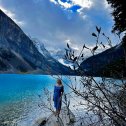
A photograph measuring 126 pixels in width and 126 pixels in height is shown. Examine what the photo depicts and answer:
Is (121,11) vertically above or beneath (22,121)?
above

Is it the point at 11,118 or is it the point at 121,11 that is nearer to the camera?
the point at 121,11

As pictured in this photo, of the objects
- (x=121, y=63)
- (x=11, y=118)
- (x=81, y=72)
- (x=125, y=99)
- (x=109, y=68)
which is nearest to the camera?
(x=81, y=72)

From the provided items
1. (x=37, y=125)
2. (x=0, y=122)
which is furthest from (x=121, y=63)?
(x=0, y=122)

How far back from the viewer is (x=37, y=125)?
68.7 feet

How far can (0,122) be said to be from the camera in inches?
987

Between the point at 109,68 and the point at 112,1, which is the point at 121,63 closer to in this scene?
the point at 109,68

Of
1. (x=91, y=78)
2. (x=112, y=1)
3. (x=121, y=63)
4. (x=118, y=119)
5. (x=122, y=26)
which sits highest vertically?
(x=112, y=1)

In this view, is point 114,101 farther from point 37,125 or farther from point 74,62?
point 37,125

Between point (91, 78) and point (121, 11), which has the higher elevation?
point (121, 11)

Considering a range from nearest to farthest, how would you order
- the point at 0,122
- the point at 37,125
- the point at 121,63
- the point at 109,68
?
1. the point at 109,68
2. the point at 121,63
3. the point at 37,125
4. the point at 0,122

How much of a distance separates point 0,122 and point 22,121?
6.11 feet

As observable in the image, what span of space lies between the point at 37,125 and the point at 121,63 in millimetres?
16798

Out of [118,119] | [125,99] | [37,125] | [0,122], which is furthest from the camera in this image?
[0,122]

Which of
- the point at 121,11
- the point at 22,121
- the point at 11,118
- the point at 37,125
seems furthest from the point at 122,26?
the point at 11,118
